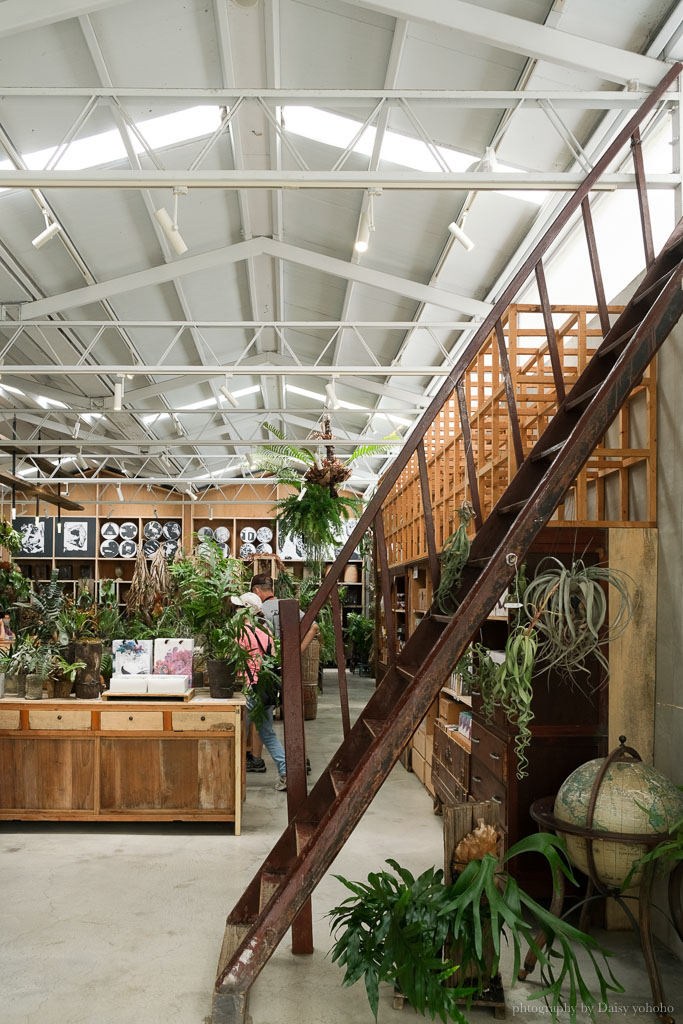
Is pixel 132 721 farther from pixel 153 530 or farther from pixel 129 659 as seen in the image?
pixel 153 530

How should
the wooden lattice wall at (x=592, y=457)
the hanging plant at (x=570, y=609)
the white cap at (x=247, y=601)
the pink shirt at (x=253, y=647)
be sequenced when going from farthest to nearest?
the white cap at (x=247, y=601) < the pink shirt at (x=253, y=647) < the wooden lattice wall at (x=592, y=457) < the hanging plant at (x=570, y=609)

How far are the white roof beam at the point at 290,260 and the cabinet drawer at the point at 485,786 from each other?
15.5 feet

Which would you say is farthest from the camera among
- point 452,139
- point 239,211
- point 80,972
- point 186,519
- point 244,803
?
point 186,519

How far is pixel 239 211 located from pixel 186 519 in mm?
13092

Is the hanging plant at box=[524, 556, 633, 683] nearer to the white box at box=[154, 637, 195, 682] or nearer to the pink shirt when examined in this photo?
the pink shirt

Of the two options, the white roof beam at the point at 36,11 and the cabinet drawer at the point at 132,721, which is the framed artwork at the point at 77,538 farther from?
the white roof beam at the point at 36,11

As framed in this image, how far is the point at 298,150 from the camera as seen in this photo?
279 inches

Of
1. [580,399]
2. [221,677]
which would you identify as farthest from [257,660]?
[580,399]

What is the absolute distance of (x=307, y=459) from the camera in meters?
12.2

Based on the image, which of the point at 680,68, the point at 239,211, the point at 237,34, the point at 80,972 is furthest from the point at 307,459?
the point at 80,972

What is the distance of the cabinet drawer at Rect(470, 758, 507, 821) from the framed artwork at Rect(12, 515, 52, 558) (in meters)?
15.4

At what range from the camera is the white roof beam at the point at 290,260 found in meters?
8.36

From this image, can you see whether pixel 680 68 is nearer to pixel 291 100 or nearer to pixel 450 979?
pixel 291 100

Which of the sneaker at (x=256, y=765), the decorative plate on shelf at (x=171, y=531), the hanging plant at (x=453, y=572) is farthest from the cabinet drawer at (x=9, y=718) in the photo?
the decorative plate on shelf at (x=171, y=531)
